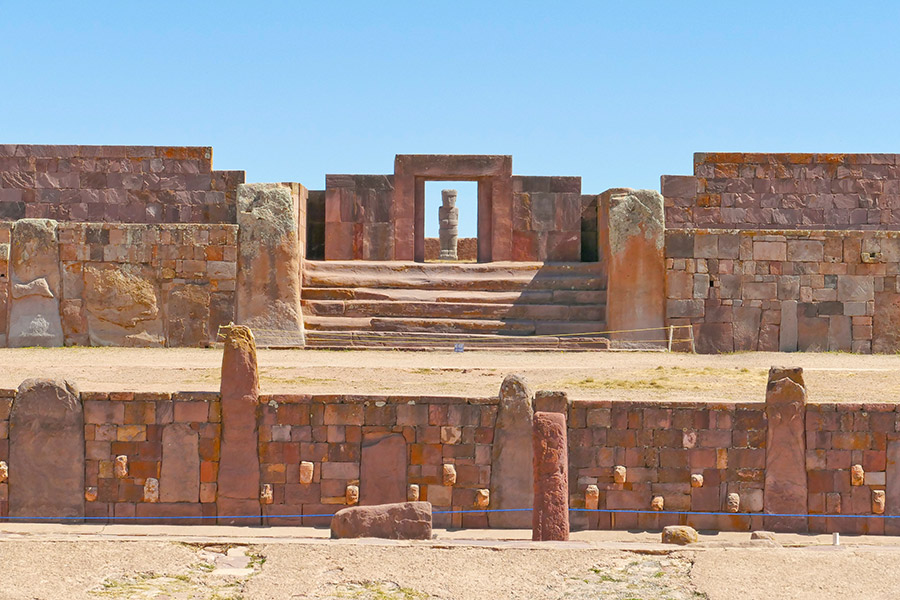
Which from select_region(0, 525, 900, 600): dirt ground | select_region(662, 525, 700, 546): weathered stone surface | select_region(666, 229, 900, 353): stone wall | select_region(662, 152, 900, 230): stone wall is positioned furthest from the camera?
select_region(662, 152, 900, 230): stone wall

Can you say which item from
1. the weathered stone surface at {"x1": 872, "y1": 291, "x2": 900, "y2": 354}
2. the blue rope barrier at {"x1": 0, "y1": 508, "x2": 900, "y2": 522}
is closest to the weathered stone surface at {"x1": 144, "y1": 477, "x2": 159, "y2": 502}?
the blue rope barrier at {"x1": 0, "y1": 508, "x2": 900, "y2": 522}

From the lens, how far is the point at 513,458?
33.5 ft

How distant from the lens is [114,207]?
733 inches

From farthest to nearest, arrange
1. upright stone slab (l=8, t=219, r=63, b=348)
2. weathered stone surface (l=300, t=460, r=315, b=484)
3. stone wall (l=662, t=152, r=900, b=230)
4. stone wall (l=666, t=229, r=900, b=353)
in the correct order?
stone wall (l=662, t=152, r=900, b=230) < stone wall (l=666, t=229, r=900, b=353) < upright stone slab (l=8, t=219, r=63, b=348) < weathered stone surface (l=300, t=460, r=315, b=484)

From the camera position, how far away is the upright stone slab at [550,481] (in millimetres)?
9297

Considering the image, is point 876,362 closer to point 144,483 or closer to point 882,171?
point 882,171

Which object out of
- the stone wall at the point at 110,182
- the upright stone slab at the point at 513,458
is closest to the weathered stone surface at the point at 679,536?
the upright stone slab at the point at 513,458

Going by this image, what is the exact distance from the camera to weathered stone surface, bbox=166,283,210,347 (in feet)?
52.5

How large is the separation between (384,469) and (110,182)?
10.0 m

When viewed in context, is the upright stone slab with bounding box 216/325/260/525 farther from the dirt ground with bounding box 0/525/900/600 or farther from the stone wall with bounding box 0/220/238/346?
the stone wall with bounding box 0/220/238/346

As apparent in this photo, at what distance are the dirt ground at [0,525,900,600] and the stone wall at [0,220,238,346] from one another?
751 centimetres

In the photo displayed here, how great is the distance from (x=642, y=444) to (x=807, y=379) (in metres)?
3.69

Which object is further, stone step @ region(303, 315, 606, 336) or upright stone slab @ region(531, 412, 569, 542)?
stone step @ region(303, 315, 606, 336)

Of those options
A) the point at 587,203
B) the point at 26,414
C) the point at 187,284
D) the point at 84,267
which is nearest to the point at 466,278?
the point at 587,203
